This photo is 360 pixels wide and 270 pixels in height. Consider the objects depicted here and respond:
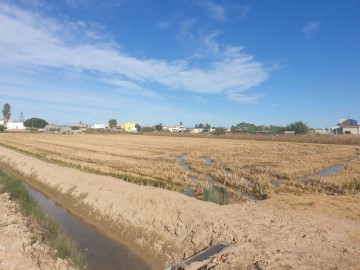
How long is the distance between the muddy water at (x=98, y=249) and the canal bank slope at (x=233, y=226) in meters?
0.36

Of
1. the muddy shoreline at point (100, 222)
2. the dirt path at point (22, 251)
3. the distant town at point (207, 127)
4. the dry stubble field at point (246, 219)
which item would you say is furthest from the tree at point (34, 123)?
the dirt path at point (22, 251)

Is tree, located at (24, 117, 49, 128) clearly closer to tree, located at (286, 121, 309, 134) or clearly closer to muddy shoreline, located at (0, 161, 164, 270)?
tree, located at (286, 121, 309, 134)

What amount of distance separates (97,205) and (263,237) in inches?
320

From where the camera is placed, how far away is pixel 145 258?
1019cm

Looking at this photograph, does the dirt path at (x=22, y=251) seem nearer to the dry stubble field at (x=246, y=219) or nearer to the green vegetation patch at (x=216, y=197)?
the dry stubble field at (x=246, y=219)

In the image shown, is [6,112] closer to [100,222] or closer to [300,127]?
[300,127]

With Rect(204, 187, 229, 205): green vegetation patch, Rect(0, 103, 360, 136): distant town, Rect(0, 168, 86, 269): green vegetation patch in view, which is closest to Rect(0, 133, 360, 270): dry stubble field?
Rect(204, 187, 229, 205): green vegetation patch

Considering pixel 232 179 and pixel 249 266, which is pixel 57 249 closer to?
pixel 249 266

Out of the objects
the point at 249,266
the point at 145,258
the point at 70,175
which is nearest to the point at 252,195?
the point at 145,258

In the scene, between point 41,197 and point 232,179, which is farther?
point 232,179

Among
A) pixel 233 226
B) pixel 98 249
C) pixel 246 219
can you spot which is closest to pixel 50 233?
pixel 98 249

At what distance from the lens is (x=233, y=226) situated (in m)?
10.0

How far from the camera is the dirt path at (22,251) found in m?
8.10

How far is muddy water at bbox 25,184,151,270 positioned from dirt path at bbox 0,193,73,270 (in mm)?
1227
